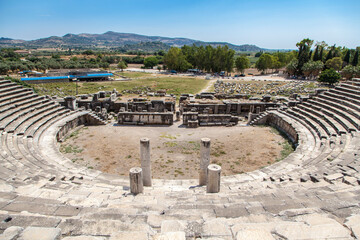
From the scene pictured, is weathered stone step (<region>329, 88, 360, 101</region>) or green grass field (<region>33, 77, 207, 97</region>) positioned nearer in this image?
weathered stone step (<region>329, 88, 360, 101</region>)

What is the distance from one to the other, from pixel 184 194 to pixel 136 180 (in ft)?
6.59

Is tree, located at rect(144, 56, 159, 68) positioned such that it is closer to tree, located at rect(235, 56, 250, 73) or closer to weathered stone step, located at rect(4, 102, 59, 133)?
tree, located at rect(235, 56, 250, 73)

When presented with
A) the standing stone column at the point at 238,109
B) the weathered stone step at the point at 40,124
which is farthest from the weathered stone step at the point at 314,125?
the weathered stone step at the point at 40,124

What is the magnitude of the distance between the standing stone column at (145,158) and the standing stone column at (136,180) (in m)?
1.42

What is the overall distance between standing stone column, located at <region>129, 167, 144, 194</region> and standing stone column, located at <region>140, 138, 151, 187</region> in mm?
1422

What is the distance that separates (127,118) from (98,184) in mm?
12619

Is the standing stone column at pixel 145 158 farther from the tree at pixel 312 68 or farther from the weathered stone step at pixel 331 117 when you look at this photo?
the tree at pixel 312 68

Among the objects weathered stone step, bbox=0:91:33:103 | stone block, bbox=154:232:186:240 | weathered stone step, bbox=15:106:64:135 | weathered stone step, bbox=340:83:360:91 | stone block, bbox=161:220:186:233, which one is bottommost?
weathered stone step, bbox=15:106:64:135

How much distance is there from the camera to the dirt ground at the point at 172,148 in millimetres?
13742

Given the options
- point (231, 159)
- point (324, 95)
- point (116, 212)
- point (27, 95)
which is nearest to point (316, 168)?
point (231, 159)

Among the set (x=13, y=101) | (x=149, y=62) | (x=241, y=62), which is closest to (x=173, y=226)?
(x=13, y=101)

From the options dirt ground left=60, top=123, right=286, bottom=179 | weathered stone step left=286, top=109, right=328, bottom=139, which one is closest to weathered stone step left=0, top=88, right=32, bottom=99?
dirt ground left=60, top=123, right=286, bottom=179

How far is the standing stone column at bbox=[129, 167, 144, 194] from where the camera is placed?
8666 millimetres

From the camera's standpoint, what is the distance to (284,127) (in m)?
20.1
